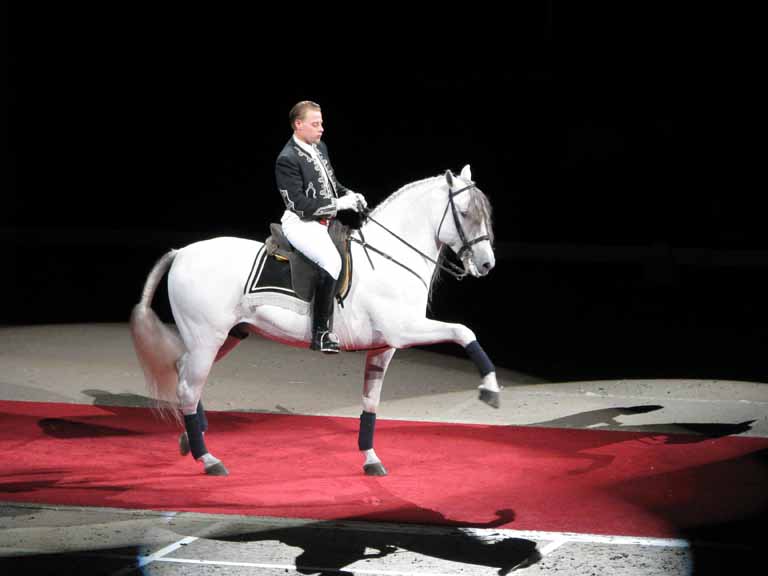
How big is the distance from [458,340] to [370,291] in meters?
0.62

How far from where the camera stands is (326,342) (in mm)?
6137

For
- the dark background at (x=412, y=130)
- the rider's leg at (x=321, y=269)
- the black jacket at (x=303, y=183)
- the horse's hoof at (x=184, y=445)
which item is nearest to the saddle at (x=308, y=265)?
the rider's leg at (x=321, y=269)

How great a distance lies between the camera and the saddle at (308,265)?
6.16m

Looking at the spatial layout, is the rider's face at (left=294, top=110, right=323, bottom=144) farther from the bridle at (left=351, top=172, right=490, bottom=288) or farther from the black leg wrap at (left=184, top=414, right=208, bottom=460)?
the black leg wrap at (left=184, top=414, right=208, bottom=460)

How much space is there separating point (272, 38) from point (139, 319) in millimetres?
11143

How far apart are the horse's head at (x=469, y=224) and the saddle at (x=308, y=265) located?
0.61 meters

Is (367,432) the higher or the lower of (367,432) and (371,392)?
the lower

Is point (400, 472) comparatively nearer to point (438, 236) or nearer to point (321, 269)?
point (321, 269)

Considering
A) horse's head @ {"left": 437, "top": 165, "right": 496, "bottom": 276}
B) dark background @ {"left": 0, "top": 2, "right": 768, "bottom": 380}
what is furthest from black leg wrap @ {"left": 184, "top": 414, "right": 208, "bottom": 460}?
dark background @ {"left": 0, "top": 2, "right": 768, "bottom": 380}

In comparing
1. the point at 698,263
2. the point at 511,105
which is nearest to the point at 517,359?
the point at 698,263

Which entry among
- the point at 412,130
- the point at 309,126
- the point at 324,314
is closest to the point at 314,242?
the point at 324,314

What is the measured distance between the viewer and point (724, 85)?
16.6 metres

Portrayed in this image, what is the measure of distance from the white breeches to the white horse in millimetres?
189

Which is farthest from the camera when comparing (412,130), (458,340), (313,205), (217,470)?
(412,130)
